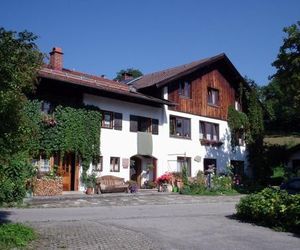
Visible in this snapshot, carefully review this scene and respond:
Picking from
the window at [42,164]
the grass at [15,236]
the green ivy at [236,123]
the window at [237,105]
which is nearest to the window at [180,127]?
the green ivy at [236,123]

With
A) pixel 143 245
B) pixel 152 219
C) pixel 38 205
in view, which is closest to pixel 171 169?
pixel 38 205

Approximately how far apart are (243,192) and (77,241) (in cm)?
2125

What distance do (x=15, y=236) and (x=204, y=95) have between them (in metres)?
25.9

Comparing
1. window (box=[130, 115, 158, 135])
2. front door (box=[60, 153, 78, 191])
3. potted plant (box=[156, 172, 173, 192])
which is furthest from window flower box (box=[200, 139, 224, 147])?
front door (box=[60, 153, 78, 191])

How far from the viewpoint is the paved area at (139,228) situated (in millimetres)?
10523

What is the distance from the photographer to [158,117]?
101 ft

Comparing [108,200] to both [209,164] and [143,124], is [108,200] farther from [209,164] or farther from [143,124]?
[209,164]

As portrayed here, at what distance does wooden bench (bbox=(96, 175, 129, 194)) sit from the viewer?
25.5 metres

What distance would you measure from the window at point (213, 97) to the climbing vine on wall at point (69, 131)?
453 inches

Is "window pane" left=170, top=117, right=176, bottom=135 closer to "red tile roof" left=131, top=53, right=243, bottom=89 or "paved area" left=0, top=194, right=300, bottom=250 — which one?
"red tile roof" left=131, top=53, right=243, bottom=89

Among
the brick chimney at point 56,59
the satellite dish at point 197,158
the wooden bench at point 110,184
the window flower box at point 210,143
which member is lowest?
the wooden bench at point 110,184

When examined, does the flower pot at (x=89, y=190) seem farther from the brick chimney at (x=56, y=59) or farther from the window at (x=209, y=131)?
the window at (x=209, y=131)

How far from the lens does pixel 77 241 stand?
10.4m

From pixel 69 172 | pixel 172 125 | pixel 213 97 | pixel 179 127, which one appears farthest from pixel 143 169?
pixel 213 97
